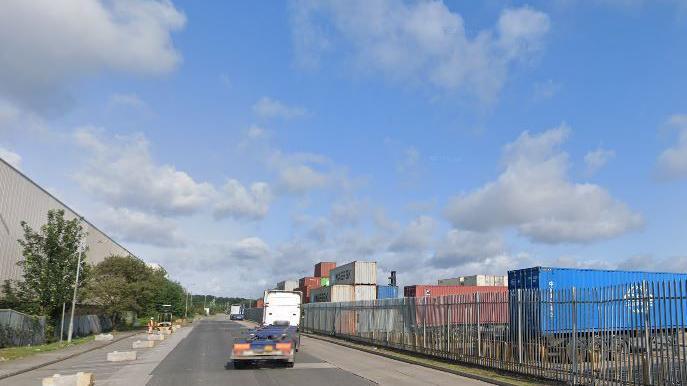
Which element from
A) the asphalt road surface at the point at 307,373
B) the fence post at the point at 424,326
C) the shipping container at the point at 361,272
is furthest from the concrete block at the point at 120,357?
the shipping container at the point at 361,272

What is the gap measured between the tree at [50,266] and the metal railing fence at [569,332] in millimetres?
29431

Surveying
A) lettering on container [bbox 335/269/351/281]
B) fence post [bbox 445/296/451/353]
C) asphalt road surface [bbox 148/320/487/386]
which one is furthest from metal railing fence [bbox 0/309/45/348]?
lettering on container [bbox 335/269/351/281]

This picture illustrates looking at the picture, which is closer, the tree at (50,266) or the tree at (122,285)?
the tree at (50,266)

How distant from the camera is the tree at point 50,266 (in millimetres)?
41438

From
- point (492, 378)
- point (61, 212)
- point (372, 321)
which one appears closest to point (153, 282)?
point (61, 212)

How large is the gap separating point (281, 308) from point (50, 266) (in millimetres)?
20010

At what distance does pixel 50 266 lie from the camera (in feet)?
138

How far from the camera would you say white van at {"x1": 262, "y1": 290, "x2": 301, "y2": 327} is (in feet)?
109

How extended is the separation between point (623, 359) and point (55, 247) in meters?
41.1

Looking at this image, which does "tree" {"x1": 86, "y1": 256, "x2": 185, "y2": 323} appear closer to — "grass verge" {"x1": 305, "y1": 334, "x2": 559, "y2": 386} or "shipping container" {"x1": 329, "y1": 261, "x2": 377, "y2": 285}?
"shipping container" {"x1": 329, "y1": 261, "x2": 377, "y2": 285}

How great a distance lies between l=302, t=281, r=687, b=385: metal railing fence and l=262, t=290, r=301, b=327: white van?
34.1 ft

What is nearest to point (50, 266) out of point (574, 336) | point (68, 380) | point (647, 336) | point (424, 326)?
point (424, 326)

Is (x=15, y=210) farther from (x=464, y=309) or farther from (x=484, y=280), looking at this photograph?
(x=484, y=280)

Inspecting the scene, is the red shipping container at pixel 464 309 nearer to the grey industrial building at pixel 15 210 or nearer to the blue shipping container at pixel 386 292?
the blue shipping container at pixel 386 292
